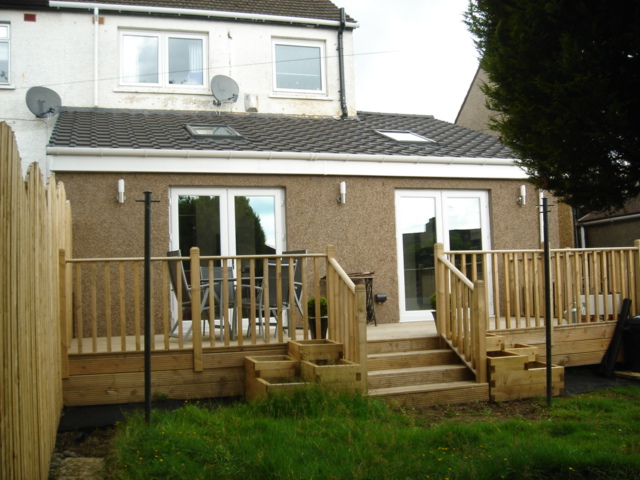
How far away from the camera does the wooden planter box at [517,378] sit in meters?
7.18

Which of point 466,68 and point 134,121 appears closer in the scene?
point 134,121

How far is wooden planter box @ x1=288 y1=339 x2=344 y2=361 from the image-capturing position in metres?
7.12

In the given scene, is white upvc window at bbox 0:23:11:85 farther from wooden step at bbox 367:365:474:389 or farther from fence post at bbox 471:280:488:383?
fence post at bbox 471:280:488:383

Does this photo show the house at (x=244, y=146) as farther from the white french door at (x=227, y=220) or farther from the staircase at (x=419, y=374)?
the staircase at (x=419, y=374)

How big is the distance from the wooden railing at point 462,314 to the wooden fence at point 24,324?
4142mm

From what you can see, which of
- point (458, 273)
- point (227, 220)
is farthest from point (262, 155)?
point (458, 273)

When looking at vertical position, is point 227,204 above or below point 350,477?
above

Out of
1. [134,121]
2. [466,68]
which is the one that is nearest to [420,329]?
[134,121]

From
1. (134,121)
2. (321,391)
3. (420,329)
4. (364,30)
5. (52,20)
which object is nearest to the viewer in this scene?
(321,391)

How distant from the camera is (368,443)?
5125mm

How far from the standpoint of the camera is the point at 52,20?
12984 millimetres

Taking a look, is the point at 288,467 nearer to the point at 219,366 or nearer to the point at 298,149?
the point at 219,366

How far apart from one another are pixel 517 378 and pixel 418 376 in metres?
1.04

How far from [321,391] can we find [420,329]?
10.6ft
